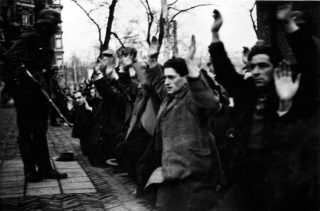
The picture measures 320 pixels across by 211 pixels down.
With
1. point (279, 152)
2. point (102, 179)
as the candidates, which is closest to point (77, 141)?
point (102, 179)

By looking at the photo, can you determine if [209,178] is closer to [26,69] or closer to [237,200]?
[237,200]

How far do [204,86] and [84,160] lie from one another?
4.65 meters

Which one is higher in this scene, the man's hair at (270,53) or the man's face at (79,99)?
the man's hair at (270,53)

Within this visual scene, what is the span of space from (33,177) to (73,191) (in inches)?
28.1

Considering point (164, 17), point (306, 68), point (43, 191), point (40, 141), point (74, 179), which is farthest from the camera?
point (164, 17)

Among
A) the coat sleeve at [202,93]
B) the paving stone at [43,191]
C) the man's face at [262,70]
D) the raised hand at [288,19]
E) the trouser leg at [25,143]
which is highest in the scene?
the raised hand at [288,19]

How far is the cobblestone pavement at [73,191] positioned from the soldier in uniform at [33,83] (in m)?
0.36

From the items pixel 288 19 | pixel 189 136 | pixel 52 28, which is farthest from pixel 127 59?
pixel 288 19

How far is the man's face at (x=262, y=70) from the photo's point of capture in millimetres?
3357

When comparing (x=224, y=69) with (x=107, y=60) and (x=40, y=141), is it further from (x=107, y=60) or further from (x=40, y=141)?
(x=107, y=60)

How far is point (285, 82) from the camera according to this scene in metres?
3.12

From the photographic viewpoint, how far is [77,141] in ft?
34.1

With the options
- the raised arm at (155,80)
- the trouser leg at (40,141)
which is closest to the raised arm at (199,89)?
the raised arm at (155,80)

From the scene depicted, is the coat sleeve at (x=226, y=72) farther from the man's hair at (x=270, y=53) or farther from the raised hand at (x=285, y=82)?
the raised hand at (x=285, y=82)
